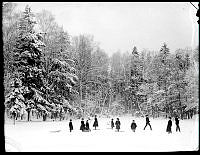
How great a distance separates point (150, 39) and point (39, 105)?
16.6 m

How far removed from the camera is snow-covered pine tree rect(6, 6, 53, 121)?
20.1 metres

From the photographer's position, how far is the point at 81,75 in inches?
1138

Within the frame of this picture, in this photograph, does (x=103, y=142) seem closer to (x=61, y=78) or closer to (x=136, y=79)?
(x=61, y=78)

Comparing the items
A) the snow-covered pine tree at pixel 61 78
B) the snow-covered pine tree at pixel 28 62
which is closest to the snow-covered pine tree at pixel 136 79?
the snow-covered pine tree at pixel 61 78

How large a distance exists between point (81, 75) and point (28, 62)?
881 cm

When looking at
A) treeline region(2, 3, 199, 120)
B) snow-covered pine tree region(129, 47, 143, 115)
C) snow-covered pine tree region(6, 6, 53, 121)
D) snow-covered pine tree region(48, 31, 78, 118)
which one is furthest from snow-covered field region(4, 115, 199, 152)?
snow-covered pine tree region(129, 47, 143, 115)

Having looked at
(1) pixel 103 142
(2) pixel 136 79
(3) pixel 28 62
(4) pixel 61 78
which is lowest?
(1) pixel 103 142

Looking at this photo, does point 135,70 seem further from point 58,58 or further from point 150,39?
point 58,58

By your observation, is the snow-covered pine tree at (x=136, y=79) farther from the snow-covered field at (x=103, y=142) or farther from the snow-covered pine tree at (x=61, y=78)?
the snow-covered field at (x=103, y=142)

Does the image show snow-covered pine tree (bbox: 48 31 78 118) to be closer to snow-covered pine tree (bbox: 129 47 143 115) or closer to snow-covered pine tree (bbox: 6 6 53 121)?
snow-covered pine tree (bbox: 6 6 53 121)

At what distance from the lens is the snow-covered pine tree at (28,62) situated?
792 inches

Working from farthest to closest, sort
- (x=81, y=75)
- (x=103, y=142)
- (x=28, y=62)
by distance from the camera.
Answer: (x=81, y=75), (x=28, y=62), (x=103, y=142)

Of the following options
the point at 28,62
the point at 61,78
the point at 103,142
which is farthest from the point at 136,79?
the point at 103,142

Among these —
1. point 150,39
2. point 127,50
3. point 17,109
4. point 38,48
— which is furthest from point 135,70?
point 17,109
